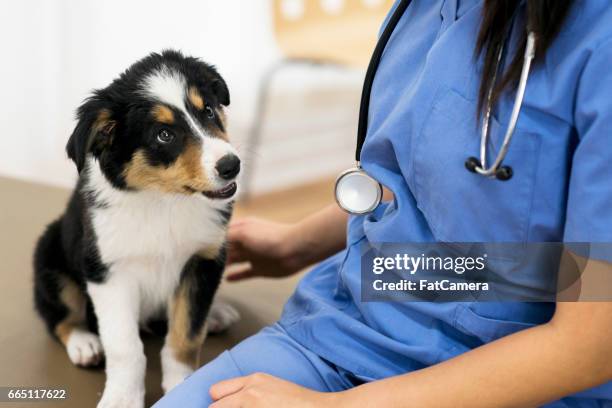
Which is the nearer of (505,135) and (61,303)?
(505,135)

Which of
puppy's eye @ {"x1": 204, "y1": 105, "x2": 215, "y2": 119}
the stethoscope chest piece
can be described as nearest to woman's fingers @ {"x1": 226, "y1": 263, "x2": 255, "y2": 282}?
puppy's eye @ {"x1": 204, "y1": 105, "x2": 215, "y2": 119}

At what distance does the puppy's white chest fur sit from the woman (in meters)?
0.26

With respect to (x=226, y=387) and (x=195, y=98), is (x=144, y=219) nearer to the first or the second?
(x=195, y=98)

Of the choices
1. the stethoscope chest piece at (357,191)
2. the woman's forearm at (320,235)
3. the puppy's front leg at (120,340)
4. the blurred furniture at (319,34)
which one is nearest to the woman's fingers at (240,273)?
the woman's forearm at (320,235)

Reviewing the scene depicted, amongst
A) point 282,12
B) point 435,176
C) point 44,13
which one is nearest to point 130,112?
point 435,176

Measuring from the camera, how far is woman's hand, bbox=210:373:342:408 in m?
0.96

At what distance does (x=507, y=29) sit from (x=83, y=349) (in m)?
0.85

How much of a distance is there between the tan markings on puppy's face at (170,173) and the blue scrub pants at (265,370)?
0.95 feet

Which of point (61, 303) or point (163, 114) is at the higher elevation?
point (163, 114)

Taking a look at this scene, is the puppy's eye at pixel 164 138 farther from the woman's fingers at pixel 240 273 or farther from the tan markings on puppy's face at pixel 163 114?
the woman's fingers at pixel 240 273

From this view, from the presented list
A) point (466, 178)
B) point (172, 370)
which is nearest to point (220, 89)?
point (172, 370)

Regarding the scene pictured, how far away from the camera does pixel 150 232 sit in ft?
4.25

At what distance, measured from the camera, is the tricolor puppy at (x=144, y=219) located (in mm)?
1226

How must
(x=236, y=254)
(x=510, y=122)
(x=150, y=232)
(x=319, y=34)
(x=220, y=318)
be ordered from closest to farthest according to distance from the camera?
(x=510, y=122) → (x=150, y=232) → (x=220, y=318) → (x=236, y=254) → (x=319, y=34)
